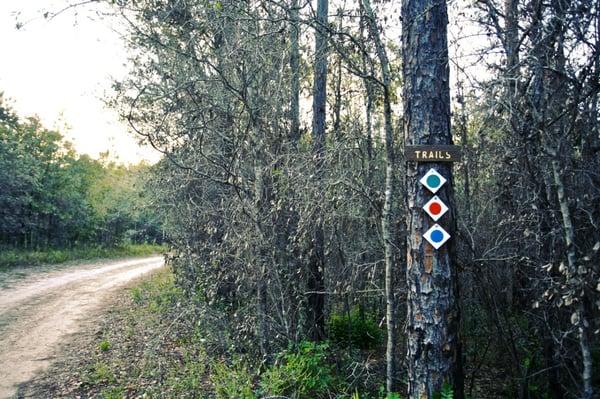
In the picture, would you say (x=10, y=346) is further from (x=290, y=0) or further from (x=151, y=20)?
(x=290, y=0)

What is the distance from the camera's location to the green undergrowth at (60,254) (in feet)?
57.6

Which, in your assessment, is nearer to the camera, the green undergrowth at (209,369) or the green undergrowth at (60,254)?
the green undergrowth at (209,369)

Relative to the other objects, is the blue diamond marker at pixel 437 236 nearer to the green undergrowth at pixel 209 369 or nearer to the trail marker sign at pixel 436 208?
the trail marker sign at pixel 436 208

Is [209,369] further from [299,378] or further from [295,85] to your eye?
[295,85]

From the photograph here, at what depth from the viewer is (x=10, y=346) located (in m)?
7.60

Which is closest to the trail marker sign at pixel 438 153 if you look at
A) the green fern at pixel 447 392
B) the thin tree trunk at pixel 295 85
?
the green fern at pixel 447 392

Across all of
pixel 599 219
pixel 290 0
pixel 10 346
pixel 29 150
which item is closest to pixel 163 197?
pixel 10 346

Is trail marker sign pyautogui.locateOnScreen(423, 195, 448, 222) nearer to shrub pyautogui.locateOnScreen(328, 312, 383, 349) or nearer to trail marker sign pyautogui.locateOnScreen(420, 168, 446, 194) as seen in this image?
trail marker sign pyautogui.locateOnScreen(420, 168, 446, 194)

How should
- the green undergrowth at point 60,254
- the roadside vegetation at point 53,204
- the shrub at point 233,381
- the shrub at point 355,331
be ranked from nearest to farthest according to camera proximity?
the shrub at point 233,381, the shrub at point 355,331, the green undergrowth at point 60,254, the roadside vegetation at point 53,204

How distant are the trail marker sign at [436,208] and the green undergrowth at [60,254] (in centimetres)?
1325

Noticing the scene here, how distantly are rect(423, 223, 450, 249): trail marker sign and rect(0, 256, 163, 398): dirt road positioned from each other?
5.64m

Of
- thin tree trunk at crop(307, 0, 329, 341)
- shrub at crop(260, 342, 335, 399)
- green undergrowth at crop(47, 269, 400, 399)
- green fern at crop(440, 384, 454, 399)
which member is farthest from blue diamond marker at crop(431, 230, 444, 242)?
shrub at crop(260, 342, 335, 399)

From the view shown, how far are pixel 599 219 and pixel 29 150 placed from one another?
2319 cm

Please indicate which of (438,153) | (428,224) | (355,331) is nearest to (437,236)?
(428,224)
